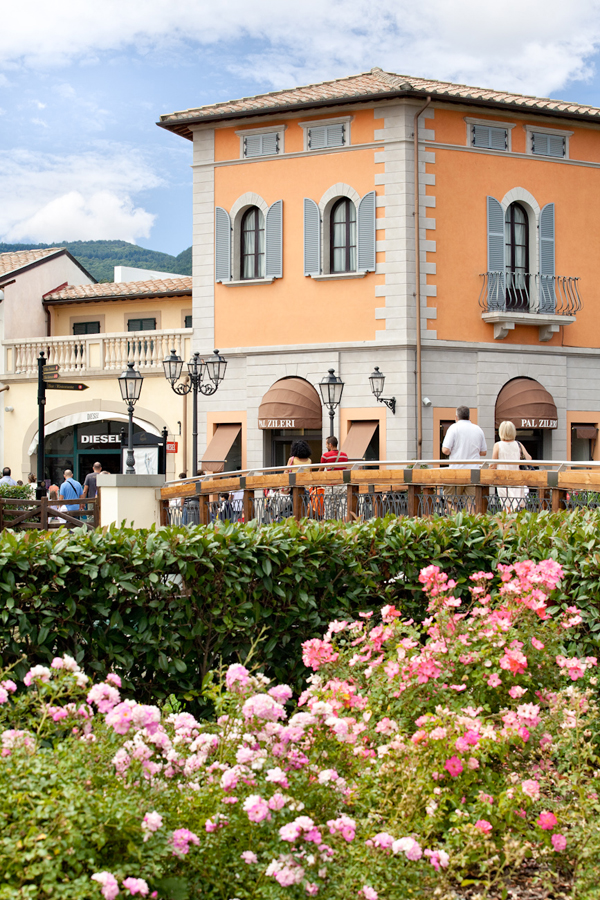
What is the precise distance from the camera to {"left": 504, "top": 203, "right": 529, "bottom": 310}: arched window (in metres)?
23.4

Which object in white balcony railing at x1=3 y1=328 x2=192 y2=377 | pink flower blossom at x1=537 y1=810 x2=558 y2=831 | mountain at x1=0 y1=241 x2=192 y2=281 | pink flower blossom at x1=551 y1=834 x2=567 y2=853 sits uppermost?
mountain at x1=0 y1=241 x2=192 y2=281

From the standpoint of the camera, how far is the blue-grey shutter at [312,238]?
23.2 metres

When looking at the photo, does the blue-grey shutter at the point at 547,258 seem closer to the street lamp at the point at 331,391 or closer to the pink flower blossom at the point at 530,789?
the street lamp at the point at 331,391

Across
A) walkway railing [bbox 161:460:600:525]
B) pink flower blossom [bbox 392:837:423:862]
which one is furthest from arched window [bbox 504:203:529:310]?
pink flower blossom [bbox 392:837:423:862]

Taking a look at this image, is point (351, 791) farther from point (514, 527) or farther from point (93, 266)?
point (93, 266)

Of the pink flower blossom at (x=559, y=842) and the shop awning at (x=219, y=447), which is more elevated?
the shop awning at (x=219, y=447)

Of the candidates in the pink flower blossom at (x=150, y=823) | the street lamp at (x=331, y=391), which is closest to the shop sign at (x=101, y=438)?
the street lamp at (x=331, y=391)

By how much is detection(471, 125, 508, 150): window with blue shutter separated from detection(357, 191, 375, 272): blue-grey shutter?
296cm

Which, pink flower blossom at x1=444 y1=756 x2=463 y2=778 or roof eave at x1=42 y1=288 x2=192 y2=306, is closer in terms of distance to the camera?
pink flower blossom at x1=444 y1=756 x2=463 y2=778

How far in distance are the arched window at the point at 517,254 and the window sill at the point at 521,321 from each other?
1.60ft

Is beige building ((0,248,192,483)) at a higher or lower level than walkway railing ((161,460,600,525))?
higher

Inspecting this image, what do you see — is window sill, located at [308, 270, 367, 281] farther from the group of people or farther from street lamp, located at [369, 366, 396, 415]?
the group of people

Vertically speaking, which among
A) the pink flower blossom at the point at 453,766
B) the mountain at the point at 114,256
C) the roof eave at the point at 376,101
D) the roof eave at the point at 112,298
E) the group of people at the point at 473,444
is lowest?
the pink flower blossom at the point at 453,766

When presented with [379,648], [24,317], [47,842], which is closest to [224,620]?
[379,648]
